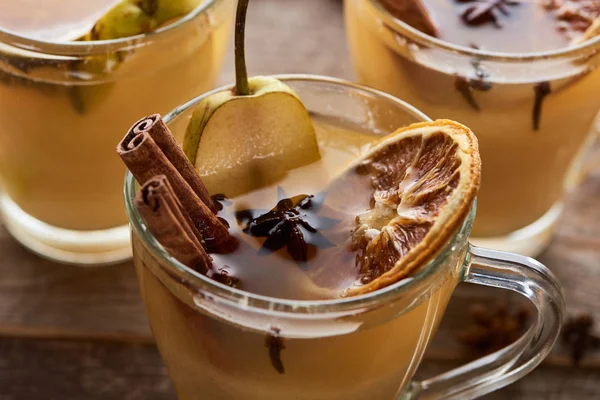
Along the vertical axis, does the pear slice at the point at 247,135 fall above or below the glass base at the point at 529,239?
above

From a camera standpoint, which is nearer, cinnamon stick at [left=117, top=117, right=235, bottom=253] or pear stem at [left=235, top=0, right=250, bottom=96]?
cinnamon stick at [left=117, top=117, right=235, bottom=253]

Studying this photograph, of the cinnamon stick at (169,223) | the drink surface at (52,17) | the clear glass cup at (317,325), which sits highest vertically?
the drink surface at (52,17)

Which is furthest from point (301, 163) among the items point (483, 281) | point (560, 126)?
point (560, 126)

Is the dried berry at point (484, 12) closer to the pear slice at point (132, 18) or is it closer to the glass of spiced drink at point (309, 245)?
the glass of spiced drink at point (309, 245)

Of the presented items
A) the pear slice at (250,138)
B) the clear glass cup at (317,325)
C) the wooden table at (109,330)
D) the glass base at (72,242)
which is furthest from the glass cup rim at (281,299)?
the glass base at (72,242)

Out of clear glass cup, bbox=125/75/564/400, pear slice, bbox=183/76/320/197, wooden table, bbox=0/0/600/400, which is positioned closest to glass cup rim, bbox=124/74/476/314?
clear glass cup, bbox=125/75/564/400

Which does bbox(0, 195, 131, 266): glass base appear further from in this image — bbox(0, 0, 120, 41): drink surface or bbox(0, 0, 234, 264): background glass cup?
bbox(0, 0, 120, 41): drink surface

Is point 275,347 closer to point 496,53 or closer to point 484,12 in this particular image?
point 496,53
